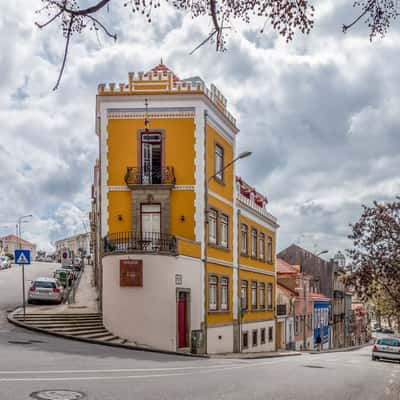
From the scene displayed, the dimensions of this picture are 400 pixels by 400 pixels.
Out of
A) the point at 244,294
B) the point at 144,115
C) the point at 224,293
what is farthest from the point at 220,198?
the point at 244,294

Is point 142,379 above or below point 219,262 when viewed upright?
below

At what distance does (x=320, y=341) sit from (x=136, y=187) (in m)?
37.1

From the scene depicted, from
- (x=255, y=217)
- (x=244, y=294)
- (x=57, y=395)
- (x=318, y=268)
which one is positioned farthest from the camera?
(x=318, y=268)

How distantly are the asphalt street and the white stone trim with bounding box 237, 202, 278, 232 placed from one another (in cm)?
1833

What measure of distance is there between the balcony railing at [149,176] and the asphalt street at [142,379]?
1055cm

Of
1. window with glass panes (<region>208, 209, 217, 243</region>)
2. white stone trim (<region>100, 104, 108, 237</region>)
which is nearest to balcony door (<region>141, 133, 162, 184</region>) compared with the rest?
white stone trim (<region>100, 104, 108, 237</region>)

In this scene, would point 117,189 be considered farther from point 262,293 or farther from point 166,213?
point 262,293

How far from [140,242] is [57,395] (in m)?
18.3

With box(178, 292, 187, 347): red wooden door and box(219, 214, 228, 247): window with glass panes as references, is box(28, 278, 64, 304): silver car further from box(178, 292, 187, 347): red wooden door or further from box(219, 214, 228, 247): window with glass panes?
box(219, 214, 228, 247): window with glass panes

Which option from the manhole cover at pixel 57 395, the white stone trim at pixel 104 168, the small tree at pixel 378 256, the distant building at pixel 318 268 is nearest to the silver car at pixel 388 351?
the small tree at pixel 378 256

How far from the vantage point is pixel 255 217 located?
42906mm

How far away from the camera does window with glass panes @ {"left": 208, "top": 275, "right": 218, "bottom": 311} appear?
32.2 m

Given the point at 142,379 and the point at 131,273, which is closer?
the point at 142,379

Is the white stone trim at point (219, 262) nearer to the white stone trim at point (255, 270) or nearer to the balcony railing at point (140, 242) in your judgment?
the white stone trim at point (255, 270)
